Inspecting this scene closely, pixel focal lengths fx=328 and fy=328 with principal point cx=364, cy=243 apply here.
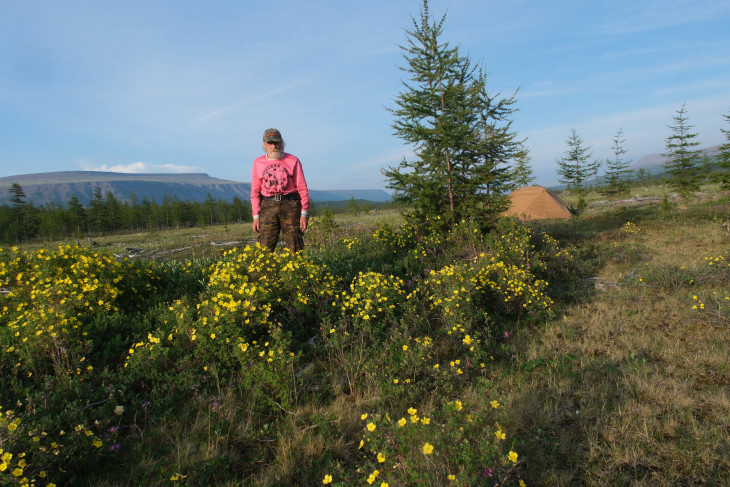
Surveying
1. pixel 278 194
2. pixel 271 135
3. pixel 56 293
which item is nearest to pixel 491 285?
pixel 278 194

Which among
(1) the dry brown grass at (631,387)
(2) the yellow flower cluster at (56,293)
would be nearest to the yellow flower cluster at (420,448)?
(1) the dry brown grass at (631,387)

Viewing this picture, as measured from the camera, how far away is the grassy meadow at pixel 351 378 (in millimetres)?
2082

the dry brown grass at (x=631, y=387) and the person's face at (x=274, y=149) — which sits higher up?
the person's face at (x=274, y=149)

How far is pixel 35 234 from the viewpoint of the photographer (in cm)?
5022

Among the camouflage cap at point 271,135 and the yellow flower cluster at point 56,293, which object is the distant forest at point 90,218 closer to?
the yellow flower cluster at point 56,293

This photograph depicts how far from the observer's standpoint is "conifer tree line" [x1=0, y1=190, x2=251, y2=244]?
47625 millimetres

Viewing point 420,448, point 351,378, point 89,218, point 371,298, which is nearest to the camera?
point 420,448

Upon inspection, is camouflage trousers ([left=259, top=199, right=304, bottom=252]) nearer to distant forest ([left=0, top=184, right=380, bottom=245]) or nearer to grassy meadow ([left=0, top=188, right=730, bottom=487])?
grassy meadow ([left=0, top=188, right=730, bottom=487])

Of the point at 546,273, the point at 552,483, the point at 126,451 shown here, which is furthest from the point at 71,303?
the point at 546,273

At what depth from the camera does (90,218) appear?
53312mm

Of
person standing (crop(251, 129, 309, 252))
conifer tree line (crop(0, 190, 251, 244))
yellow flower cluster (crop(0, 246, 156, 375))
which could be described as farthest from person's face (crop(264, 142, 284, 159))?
conifer tree line (crop(0, 190, 251, 244))

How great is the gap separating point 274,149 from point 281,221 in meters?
1.06

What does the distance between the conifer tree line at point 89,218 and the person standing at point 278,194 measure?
4760cm

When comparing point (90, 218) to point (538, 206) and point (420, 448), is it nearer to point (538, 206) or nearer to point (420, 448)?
point (538, 206)
